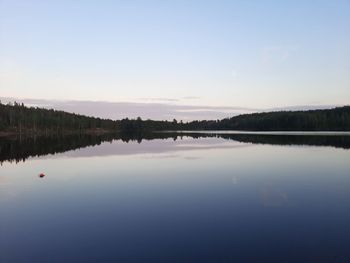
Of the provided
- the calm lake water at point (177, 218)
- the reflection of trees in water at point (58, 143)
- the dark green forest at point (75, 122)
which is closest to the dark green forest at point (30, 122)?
the dark green forest at point (75, 122)

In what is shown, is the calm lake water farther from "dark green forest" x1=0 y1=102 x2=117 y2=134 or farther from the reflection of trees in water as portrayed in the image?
"dark green forest" x1=0 y1=102 x2=117 y2=134

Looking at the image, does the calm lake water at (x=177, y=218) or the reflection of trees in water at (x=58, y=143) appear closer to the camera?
the calm lake water at (x=177, y=218)

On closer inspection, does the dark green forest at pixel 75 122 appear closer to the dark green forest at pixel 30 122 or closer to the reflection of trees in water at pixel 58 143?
the dark green forest at pixel 30 122

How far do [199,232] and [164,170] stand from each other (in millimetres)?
17161

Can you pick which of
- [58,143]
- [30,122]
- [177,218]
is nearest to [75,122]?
[30,122]

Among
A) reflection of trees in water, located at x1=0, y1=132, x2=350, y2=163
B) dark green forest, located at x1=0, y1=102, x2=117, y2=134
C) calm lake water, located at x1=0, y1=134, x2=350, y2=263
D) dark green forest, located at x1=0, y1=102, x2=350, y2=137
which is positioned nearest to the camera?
calm lake water, located at x1=0, y1=134, x2=350, y2=263

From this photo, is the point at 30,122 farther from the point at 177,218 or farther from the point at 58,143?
the point at 177,218

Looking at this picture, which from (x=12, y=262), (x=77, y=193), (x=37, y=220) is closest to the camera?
(x=12, y=262)

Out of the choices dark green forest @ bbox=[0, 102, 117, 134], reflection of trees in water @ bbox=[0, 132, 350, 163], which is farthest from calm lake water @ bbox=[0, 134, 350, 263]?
dark green forest @ bbox=[0, 102, 117, 134]

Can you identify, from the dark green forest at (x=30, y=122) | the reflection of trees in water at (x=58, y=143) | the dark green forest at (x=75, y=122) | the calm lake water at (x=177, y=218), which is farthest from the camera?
the dark green forest at (x=75, y=122)

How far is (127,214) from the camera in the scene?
1493 cm

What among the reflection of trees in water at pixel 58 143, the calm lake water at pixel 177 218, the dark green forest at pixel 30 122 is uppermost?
the dark green forest at pixel 30 122

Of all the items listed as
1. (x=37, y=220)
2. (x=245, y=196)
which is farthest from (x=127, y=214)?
(x=245, y=196)

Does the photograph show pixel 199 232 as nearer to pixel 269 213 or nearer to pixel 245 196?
pixel 269 213
